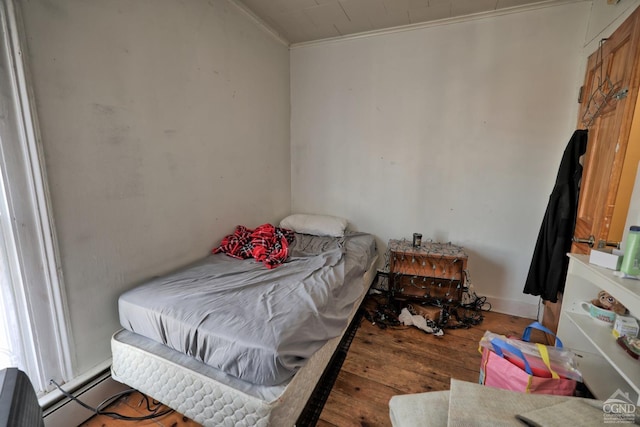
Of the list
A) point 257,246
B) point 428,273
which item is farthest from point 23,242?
point 428,273

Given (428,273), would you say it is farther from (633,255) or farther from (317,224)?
(633,255)

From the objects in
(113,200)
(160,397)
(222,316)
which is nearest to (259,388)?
(222,316)

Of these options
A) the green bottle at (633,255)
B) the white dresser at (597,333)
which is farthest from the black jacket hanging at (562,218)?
the green bottle at (633,255)

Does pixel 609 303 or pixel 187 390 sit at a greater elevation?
pixel 609 303

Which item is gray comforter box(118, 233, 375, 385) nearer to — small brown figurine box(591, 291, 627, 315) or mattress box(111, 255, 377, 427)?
mattress box(111, 255, 377, 427)

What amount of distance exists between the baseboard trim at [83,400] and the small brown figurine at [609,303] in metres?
2.66

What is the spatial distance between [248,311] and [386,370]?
41.1 inches

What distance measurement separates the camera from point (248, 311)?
4.09 feet

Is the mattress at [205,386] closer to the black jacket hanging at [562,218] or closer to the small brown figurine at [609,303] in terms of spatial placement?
the small brown figurine at [609,303]

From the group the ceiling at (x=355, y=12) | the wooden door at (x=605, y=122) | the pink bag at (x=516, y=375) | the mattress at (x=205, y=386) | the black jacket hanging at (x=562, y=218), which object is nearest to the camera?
the mattress at (x=205, y=386)

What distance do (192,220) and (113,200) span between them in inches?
20.8

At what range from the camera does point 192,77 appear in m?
1.83

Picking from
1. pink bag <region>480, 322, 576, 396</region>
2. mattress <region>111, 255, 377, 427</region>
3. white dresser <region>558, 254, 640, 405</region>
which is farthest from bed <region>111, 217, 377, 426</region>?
white dresser <region>558, 254, 640, 405</region>

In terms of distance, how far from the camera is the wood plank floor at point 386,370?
4.42 ft
